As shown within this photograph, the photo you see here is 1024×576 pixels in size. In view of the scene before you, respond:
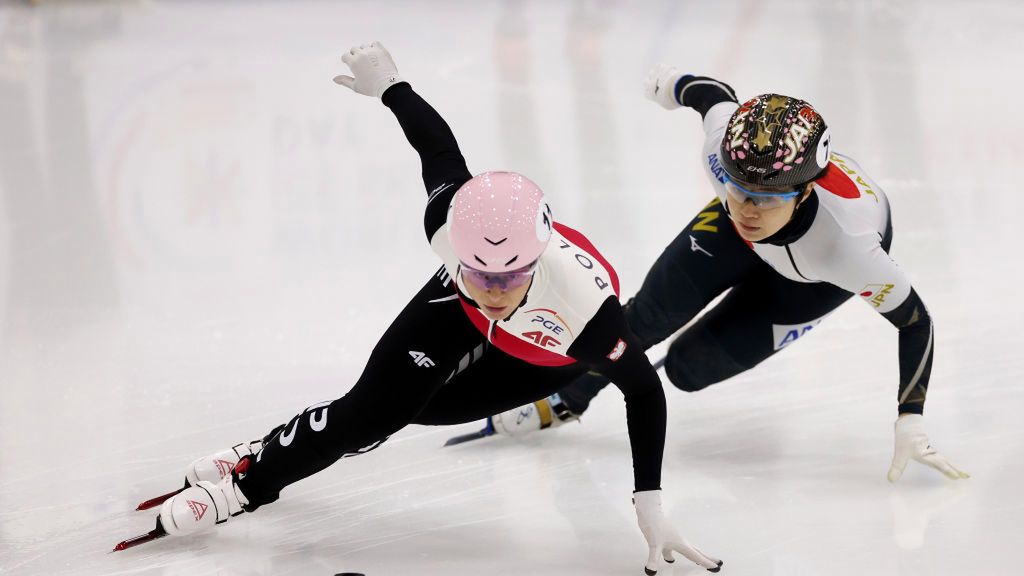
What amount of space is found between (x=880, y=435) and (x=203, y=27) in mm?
5411

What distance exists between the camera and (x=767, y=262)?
11.1 ft

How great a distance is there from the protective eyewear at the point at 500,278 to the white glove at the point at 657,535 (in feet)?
2.39

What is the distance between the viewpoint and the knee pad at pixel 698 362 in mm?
3545

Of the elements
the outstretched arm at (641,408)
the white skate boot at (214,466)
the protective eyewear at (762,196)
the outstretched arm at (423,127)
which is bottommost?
the outstretched arm at (641,408)

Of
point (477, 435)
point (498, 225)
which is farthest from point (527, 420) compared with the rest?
point (498, 225)

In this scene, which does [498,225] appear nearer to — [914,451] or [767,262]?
[767,262]

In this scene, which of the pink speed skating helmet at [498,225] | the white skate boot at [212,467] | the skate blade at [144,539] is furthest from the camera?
the white skate boot at [212,467]

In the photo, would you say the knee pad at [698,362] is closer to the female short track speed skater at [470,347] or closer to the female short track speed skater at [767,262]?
the female short track speed skater at [767,262]

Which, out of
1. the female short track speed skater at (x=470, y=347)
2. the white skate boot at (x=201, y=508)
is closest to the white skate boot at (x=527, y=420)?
the female short track speed skater at (x=470, y=347)

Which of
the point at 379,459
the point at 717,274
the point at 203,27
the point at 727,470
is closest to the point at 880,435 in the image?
the point at 727,470

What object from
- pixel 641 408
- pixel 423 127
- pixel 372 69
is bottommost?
pixel 641 408

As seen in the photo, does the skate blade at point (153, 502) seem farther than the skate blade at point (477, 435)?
No

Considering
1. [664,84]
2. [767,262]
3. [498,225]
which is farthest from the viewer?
[664,84]

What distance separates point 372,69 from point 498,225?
0.93m
